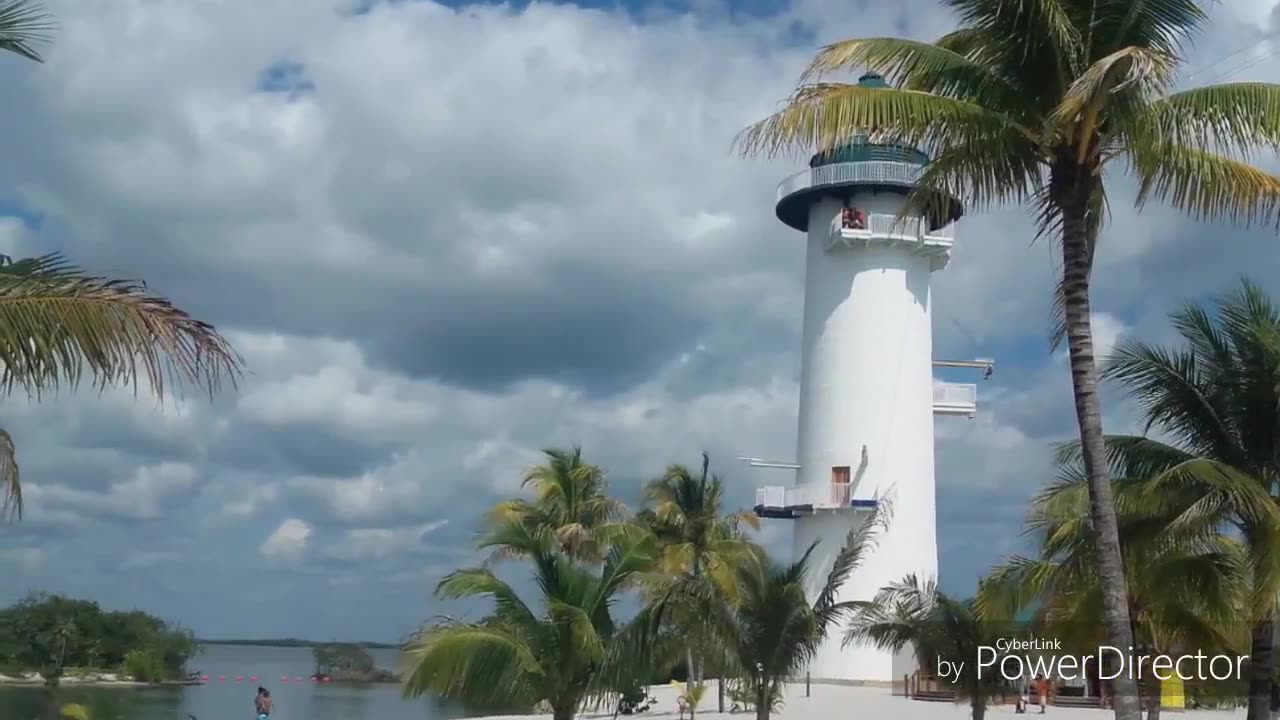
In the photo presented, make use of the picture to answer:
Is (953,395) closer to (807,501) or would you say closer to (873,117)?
(807,501)

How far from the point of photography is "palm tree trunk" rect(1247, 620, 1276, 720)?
609 inches

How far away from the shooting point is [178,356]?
20.3 ft

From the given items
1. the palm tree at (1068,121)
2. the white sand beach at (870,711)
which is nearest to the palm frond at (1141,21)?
the palm tree at (1068,121)

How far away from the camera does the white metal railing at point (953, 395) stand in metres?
39.9

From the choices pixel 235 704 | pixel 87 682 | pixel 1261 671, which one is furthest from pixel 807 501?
pixel 87 682

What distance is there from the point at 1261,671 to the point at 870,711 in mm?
15348

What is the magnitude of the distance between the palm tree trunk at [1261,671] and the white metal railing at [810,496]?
68.4 feet

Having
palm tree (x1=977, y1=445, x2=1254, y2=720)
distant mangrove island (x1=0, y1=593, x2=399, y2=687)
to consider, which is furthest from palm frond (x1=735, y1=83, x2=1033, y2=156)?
distant mangrove island (x1=0, y1=593, x2=399, y2=687)

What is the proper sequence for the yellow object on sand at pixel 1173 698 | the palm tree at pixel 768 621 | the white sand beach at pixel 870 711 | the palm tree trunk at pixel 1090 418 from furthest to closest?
the yellow object on sand at pixel 1173 698
the white sand beach at pixel 870 711
the palm tree at pixel 768 621
the palm tree trunk at pixel 1090 418

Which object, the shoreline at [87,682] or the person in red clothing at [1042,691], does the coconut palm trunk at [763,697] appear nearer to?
the person in red clothing at [1042,691]

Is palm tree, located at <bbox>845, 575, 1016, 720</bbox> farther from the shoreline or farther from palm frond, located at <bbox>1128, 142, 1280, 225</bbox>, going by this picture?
the shoreline

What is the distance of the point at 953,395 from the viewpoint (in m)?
40.2

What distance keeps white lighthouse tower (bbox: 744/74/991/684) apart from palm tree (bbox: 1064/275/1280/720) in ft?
68.8

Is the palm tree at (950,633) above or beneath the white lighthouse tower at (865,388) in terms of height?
beneath
